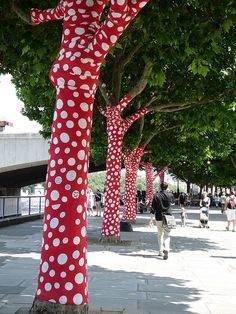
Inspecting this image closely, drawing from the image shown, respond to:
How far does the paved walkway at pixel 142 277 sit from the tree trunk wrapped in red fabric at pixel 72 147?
1.03 m

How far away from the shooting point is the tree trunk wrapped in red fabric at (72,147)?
5.58m

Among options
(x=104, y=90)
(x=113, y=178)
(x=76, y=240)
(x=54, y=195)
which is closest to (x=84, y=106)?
(x=54, y=195)

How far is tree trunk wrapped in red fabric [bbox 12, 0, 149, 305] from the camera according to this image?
18.3 feet

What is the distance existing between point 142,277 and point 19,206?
1517cm

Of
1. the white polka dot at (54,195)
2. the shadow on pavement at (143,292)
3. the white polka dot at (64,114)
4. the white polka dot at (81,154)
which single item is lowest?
the shadow on pavement at (143,292)

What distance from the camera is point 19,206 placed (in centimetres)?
2373

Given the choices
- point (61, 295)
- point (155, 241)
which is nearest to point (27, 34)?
point (61, 295)

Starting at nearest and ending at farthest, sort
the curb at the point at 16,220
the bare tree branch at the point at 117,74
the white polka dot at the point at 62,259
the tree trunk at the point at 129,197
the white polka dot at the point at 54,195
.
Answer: the white polka dot at the point at 62,259
the white polka dot at the point at 54,195
the bare tree branch at the point at 117,74
the curb at the point at 16,220
the tree trunk at the point at 129,197

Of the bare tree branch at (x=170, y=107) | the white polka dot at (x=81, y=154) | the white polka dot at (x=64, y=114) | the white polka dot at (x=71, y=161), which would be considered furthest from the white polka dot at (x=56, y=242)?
the bare tree branch at (x=170, y=107)

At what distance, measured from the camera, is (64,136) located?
5.80 meters

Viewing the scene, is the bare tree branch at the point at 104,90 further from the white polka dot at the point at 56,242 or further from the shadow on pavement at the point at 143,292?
the white polka dot at the point at 56,242

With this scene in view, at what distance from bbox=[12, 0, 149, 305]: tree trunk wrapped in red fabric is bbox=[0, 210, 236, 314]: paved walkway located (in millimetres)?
1027

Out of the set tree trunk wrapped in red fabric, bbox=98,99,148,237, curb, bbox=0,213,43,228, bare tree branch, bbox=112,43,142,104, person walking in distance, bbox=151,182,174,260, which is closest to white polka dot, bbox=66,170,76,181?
person walking in distance, bbox=151,182,174,260

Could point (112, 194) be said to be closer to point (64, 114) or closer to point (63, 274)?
point (64, 114)
